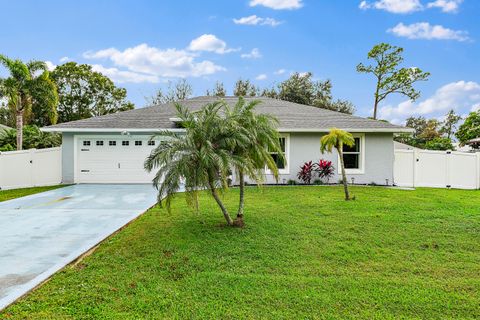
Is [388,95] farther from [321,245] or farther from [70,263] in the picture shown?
[70,263]

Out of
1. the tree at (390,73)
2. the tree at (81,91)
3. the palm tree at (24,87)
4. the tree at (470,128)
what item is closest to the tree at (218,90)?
the tree at (81,91)

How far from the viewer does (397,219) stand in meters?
7.04

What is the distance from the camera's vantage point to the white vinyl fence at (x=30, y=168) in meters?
13.0

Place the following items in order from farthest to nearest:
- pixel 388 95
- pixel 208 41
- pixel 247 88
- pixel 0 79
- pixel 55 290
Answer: pixel 247 88
pixel 388 95
pixel 208 41
pixel 0 79
pixel 55 290

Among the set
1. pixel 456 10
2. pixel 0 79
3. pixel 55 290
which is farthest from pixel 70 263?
pixel 456 10

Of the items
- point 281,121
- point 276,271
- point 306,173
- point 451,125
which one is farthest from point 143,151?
point 451,125

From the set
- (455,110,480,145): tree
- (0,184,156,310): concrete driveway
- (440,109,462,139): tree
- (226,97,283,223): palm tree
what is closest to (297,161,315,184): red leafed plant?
(0,184,156,310): concrete driveway

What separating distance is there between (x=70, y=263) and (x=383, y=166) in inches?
519

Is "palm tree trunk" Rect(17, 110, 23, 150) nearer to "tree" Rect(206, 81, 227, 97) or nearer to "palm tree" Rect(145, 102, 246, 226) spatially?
"palm tree" Rect(145, 102, 246, 226)

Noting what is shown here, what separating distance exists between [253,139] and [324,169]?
8.50 metres

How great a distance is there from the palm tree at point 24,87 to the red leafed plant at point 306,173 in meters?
14.7

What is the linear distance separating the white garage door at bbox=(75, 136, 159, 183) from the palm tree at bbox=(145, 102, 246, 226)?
29.0 feet

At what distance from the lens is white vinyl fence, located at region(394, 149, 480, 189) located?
13727 millimetres

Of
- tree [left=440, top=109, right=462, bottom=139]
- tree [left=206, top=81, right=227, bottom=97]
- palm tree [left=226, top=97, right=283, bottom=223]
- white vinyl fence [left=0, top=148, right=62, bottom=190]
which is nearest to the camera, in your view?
palm tree [left=226, top=97, right=283, bottom=223]
